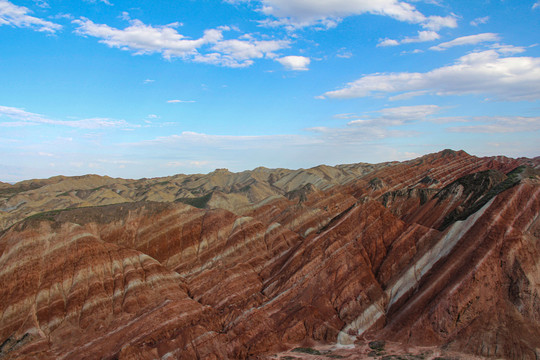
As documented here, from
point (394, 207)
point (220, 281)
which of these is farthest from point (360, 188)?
point (220, 281)

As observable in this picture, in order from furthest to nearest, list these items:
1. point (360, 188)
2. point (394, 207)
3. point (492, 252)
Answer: point (360, 188) → point (394, 207) → point (492, 252)

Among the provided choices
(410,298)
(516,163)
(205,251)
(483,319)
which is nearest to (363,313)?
(410,298)

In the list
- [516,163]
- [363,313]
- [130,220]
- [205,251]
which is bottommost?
[363,313]

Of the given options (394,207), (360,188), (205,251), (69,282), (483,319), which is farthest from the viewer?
(360,188)

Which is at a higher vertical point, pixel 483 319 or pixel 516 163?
pixel 516 163

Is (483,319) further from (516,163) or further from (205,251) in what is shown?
(516,163)

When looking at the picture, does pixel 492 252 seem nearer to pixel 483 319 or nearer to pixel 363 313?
pixel 483 319

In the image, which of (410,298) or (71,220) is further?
(71,220)
